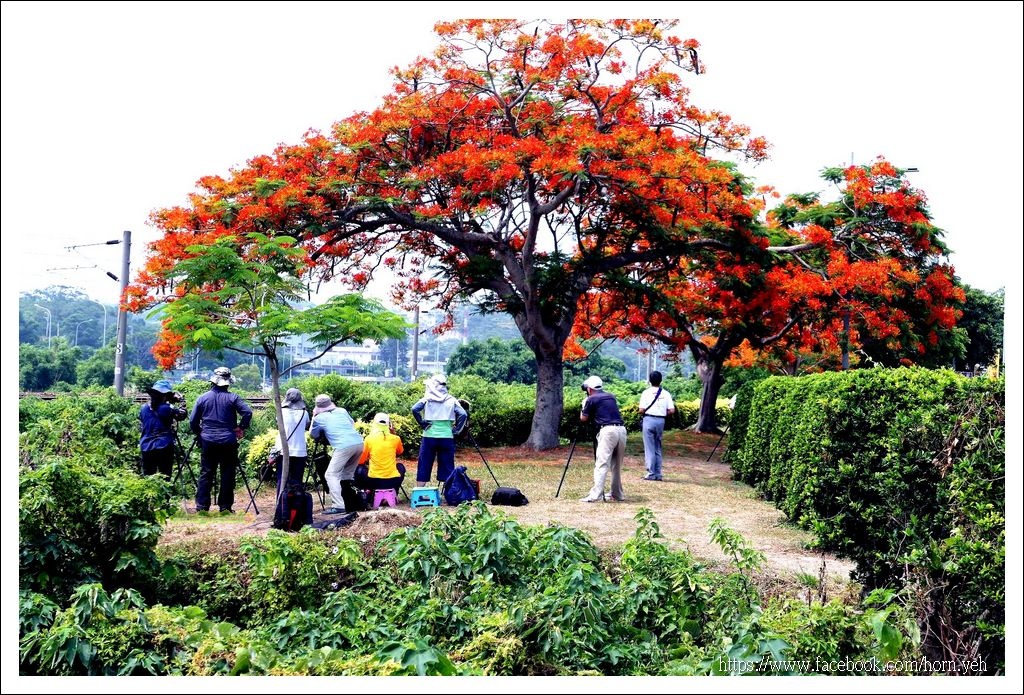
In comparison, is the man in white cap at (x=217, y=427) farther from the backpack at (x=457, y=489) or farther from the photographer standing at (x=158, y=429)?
the backpack at (x=457, y=489)

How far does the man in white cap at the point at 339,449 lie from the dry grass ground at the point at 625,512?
35cm

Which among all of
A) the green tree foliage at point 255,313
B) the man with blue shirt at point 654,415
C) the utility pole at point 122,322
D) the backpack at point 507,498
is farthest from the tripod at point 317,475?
the utility pole at point 122,322

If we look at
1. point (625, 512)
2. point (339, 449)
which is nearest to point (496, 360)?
point (625, 512)

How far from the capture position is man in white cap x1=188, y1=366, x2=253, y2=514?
27.9 feet

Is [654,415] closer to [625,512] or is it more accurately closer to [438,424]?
[625,512]

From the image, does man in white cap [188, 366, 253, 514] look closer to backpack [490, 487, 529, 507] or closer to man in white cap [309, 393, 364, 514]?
man in white cap [309, 393, 364, 514]

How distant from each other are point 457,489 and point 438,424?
0.85m

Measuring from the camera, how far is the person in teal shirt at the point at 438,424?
958 centimetres

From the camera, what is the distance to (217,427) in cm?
852

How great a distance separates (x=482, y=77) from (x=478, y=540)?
31.8ft

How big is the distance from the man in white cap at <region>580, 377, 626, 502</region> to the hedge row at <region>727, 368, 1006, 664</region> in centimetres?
207

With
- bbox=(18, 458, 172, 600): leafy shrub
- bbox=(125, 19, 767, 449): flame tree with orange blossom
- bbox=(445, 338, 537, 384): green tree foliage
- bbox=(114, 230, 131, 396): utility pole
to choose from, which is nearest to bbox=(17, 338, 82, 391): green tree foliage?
bbox=(114, 230, 131, 396): utility pole

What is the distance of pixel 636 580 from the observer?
5316mm

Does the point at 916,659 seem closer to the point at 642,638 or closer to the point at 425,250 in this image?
the point at 642,638
